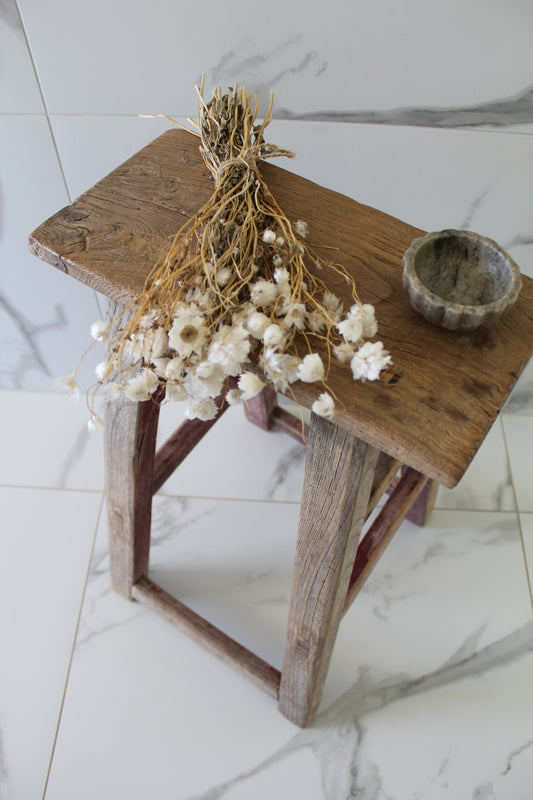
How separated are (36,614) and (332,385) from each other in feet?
3.04

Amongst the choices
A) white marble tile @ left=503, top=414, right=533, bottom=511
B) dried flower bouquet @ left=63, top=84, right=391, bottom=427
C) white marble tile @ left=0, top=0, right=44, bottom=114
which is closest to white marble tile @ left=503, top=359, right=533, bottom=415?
white marble tile @ left=503, top=414, right=533, bottom=511

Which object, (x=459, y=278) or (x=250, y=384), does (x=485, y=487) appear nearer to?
(x=459, y=278)

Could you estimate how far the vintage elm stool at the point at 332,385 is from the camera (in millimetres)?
686

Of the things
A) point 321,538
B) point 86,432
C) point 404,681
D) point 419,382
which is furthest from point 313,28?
point 404,681

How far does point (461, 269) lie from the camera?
2.52 ft

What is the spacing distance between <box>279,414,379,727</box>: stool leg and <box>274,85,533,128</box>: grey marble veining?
0.59 metres

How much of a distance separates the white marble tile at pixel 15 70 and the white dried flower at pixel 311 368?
0.77 m

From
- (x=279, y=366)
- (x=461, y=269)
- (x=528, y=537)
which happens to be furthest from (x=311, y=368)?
(x=528, y=537)

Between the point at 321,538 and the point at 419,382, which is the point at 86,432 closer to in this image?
the point at 321,538

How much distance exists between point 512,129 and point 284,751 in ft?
3.66

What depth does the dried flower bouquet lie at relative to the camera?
0.67m

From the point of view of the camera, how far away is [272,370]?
2.19 ft

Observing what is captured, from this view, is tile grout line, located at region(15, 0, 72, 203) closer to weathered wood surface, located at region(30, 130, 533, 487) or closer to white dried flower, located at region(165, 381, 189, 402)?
weathered wood surface, located at region(30, 130, 533, 487)

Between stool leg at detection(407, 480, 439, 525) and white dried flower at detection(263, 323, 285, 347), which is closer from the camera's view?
white dried flower at detection(263, 323, 285, 347)
